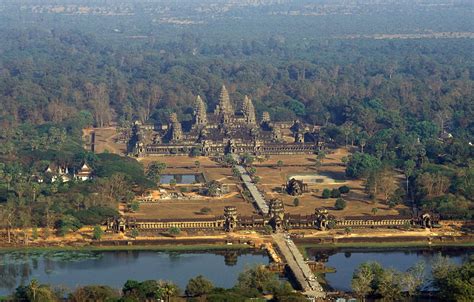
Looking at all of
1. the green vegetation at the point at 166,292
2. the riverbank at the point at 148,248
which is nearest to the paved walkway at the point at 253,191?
the riverbank at the point at 148,248

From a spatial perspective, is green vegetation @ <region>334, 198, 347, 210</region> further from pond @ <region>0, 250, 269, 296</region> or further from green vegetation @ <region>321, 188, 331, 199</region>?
pond @ <region>0, 250, 269, 296</region>

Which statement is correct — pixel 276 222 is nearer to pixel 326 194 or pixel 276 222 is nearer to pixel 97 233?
pixel 326 194

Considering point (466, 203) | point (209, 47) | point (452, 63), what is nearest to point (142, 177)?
point (466, 203)

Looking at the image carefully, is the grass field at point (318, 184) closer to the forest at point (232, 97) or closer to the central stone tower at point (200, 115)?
the forest at point (232, 97)

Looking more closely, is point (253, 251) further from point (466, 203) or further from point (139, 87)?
point (139, 87)

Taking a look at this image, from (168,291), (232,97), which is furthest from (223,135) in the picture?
(168,291)

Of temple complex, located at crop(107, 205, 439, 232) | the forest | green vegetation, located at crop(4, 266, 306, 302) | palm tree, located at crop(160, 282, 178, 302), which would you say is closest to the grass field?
the forest
